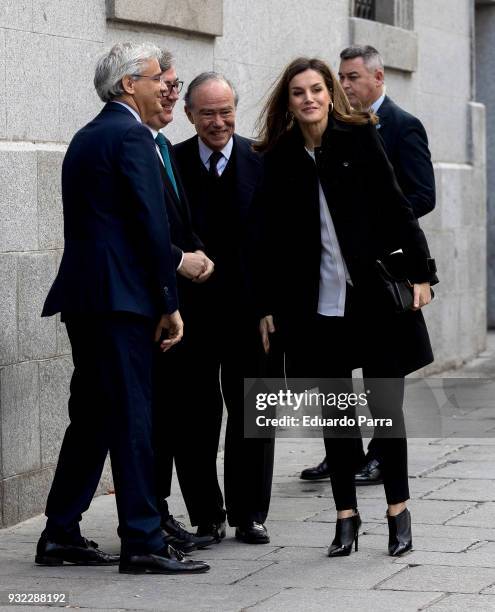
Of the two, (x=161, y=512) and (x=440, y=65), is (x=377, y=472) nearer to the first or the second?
(x=161, y=512)

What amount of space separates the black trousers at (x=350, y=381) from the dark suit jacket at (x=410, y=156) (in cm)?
172

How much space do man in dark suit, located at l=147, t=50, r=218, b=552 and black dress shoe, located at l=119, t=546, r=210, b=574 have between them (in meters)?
0.43

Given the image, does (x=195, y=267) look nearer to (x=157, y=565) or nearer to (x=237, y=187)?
(x=237, y=187)

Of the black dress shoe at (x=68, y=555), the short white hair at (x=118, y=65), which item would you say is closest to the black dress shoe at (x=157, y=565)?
the black dress shoe at (x=68, y=555)

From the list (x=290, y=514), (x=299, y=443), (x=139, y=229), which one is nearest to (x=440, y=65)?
(x=299, y=443)


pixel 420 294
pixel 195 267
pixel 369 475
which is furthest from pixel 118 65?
pixel 369 475

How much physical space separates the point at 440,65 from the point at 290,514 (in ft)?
20.9

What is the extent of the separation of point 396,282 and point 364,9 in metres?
6.11

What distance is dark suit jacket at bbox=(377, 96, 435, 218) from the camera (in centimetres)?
722

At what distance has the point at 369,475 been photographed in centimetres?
721

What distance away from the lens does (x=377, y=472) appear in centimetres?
725

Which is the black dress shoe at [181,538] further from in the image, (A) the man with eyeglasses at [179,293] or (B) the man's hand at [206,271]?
(B) the man's hand at [206,271]

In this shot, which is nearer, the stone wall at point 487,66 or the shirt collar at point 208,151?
the shirt collar at point 208,151

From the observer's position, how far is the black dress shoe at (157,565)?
17.7ft
